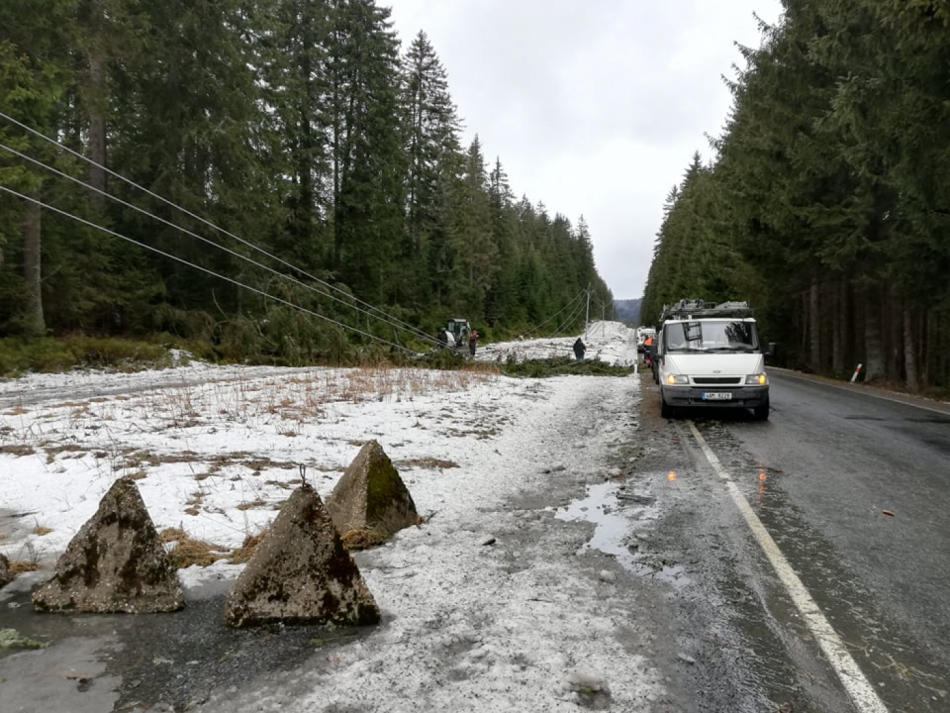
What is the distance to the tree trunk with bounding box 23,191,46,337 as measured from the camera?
1686 centimetres

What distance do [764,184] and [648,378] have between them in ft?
29.3

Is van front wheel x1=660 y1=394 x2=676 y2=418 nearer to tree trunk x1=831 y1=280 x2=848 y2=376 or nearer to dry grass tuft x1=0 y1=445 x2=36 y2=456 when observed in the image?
dry grass tuft x1=0 y1=445 x2=36 y2=456

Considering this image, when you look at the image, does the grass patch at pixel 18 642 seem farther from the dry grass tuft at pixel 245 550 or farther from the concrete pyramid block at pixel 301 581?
the dry grass tuft at pixel 245 550

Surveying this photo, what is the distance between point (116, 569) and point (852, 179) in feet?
80.7

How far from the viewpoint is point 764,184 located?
73.6 ft

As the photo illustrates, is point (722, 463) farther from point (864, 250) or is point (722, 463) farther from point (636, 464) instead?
point (864, 250)

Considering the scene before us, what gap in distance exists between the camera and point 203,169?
77.2 feet

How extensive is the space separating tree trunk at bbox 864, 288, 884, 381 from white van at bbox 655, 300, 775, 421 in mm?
12613

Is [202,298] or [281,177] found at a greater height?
[281,177]

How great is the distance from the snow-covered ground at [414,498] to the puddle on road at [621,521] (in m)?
0.23

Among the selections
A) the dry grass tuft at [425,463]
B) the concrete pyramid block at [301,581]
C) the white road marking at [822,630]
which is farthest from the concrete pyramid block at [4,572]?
the white road marking at [822,630]

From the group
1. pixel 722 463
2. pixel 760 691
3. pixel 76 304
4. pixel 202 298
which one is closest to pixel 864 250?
pixel 722 463

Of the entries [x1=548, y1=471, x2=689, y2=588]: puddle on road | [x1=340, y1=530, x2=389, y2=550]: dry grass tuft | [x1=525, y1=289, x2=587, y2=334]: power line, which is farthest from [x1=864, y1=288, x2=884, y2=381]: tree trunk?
[x1=525, y1=289, x2=587, y2=334]: power line

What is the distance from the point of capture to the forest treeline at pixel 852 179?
1095cm
